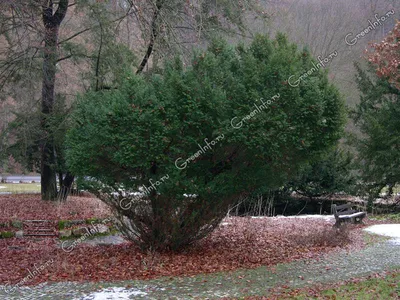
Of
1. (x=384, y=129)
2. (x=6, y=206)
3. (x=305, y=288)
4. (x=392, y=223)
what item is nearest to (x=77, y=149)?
(x=305, y=288)

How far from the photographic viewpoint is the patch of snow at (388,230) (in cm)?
1101

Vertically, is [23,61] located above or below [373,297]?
above

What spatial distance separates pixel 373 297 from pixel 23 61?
1085 centimetres

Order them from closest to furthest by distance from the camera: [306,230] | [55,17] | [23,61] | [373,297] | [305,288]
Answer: [373,297] < [305,288] < [306,230] < [23,61] < [55,17]

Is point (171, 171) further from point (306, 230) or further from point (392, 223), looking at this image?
point (392, 223)

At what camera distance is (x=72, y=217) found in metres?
13.8

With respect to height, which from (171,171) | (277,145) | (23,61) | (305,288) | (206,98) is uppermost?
(23,61)

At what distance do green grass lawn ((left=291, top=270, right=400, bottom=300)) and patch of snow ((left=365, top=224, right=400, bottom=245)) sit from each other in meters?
4.01

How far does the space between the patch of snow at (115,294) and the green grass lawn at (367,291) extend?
6.87 feet

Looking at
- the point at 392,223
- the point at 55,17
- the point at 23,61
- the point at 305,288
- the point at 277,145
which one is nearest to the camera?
the point at 305,288

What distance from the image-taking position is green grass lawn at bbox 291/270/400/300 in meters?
5.92


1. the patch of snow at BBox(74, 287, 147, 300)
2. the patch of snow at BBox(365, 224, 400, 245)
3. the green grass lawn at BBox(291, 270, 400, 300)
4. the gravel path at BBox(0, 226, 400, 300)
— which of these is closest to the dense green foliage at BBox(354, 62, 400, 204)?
the patch of snow at BBox(365, 224, 400, 245)
